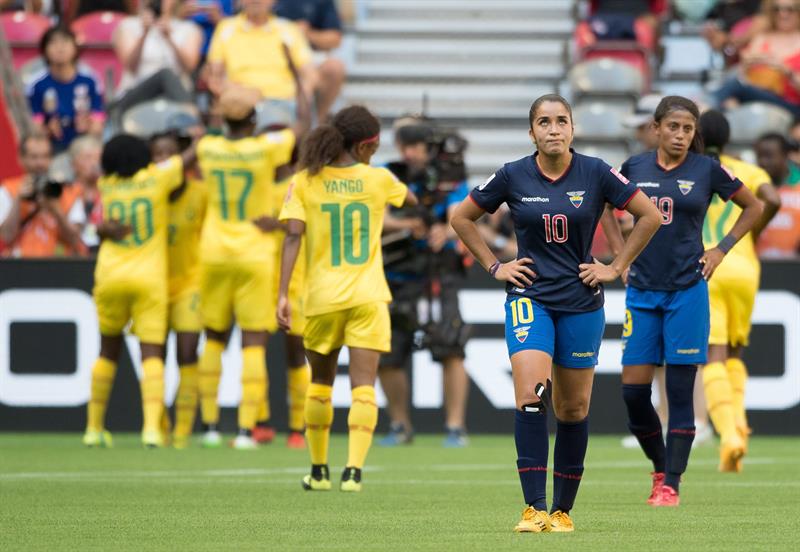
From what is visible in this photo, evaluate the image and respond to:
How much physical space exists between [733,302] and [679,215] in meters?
2.63

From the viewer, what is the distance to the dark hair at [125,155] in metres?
14.0

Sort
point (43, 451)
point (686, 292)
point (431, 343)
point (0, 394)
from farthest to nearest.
Answer: point (0, 394), point (431, 343), point (43, 451), point (686, 292)

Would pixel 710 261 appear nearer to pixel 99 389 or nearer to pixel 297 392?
pixel 297 392

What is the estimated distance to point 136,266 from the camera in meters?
14.1

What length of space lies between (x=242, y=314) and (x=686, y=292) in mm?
4938

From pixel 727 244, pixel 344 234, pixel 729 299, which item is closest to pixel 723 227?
pixel 729 299

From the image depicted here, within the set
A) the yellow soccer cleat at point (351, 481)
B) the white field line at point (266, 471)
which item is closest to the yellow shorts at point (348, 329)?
the yellow soccer cleat at point (351, 481)

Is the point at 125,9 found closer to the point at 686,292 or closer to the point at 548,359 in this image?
the point at 686,292

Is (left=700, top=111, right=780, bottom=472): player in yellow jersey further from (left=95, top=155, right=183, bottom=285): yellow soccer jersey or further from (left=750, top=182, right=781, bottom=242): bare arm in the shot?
(left=95, top=155, right=183, bottom=285): yellow soccer jersey

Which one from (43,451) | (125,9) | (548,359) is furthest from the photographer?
(125,9)

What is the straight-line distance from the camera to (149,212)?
1408 cm

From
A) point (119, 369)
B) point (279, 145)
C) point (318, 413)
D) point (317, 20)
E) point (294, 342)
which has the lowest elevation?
point (119, 369)

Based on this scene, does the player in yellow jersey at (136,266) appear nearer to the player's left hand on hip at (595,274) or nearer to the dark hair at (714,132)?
the dark hair at (714,132)

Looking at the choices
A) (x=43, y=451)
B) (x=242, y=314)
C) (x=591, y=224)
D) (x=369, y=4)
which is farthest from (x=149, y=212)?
(x=369, y=4)
